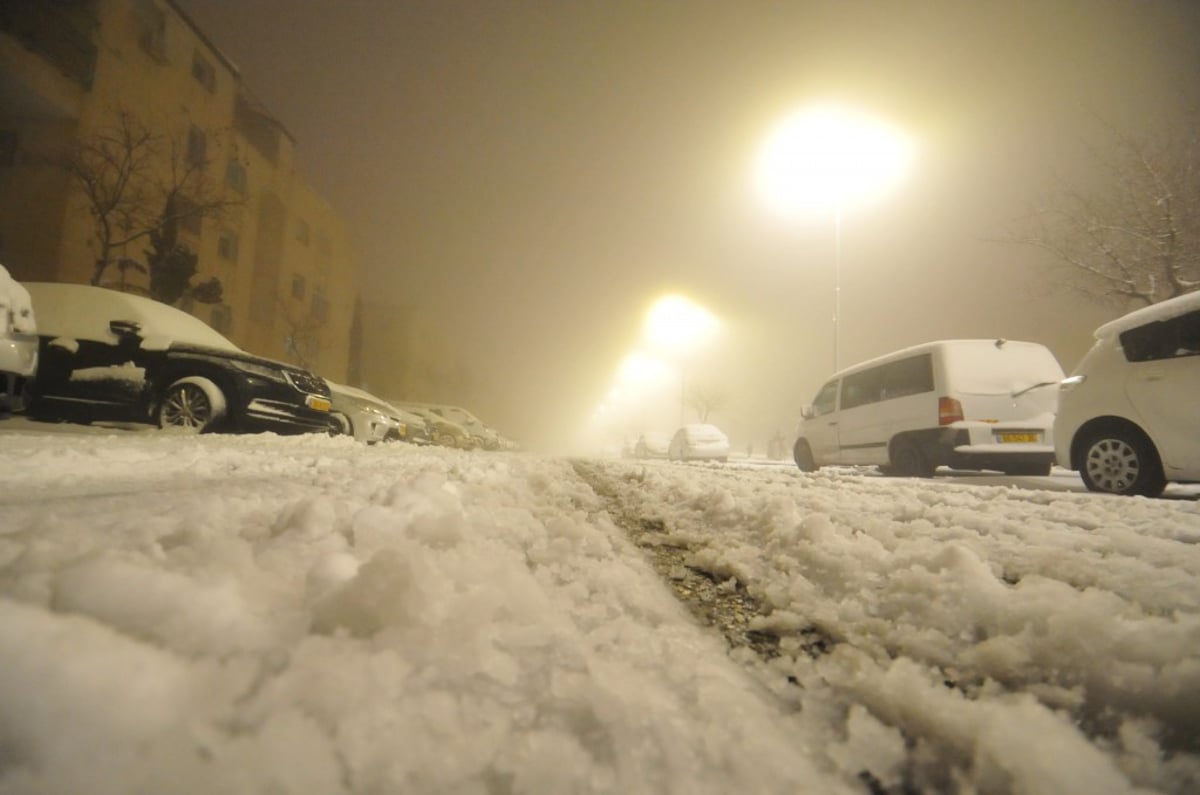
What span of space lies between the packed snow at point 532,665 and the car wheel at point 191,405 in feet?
15.0

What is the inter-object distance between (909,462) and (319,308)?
3167 cm

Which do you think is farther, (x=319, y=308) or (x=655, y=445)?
(x=319, y=308)

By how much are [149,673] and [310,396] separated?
22.5ft

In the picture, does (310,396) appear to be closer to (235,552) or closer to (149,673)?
(235,552)

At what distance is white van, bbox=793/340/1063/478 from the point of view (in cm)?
644

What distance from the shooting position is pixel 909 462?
7.34 m

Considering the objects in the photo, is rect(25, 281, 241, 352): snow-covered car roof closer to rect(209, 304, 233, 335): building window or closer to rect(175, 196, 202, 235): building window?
rect(175, 196, 202, 235): building window

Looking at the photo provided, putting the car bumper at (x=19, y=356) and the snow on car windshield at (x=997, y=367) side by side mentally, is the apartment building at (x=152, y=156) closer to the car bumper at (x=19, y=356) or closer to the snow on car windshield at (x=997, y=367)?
the car bumper at (x=19, y=356)

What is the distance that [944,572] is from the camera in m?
1.55

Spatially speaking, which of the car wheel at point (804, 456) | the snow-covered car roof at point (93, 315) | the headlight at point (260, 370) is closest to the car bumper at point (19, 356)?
the snow-covered car roof at point (93, 315)

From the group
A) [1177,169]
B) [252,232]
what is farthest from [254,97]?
[1177,169]

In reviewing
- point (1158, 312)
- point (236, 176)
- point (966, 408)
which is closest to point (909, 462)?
point (966, 408)

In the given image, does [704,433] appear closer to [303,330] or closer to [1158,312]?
[1158,312]

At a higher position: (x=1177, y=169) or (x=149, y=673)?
(x=1177, y=169)
